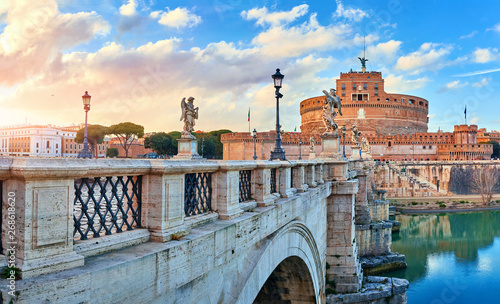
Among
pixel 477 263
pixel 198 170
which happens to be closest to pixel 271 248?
pixel 198 170

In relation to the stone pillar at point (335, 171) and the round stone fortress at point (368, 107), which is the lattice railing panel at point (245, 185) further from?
the round stone fortress at point (368, 107)

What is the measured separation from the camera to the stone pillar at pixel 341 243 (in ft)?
40.4

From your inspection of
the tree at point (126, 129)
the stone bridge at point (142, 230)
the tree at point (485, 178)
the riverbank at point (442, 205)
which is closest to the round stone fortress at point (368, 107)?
the tree at point (485, 178)

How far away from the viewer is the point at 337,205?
12.3m

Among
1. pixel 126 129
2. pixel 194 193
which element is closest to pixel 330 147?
pixel 194 193

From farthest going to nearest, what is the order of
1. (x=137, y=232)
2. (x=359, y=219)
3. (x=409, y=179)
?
(x=409, y=179) < (x=359, y=219) < (x=137, y=232)

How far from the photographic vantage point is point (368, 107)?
3248 inches

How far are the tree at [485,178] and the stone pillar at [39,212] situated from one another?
59.0m

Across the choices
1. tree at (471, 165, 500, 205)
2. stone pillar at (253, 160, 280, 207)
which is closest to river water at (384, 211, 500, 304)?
tree at (471, 165, 500, 205)

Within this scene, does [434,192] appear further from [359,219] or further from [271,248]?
[271,248]

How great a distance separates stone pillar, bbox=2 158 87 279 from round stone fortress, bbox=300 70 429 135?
79056 mm

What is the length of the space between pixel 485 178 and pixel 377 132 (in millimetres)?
28814

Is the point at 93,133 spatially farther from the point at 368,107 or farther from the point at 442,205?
the point at 368,107

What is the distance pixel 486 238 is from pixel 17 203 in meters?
37.9
